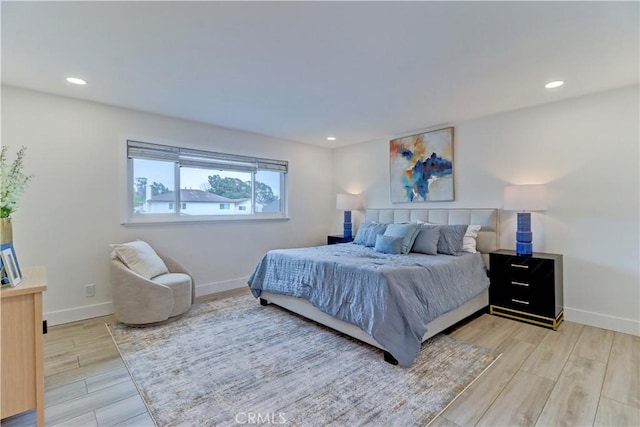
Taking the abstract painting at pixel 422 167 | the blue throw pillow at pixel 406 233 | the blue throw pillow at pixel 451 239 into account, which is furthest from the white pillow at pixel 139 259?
the abstract painting at pixel 422 167

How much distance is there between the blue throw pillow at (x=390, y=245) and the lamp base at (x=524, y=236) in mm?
1235

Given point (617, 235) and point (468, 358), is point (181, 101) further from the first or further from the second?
point (617, 235)

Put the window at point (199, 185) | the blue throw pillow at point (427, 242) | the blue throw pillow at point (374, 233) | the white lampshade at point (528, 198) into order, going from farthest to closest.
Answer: the blue throw pillow at point (374, 233)
the window at point (199, 185)
the blue throw pillow at point (427, 242)
the white lampshade at point (528, 198)

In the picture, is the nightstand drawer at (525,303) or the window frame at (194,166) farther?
the window frame at (194,166)

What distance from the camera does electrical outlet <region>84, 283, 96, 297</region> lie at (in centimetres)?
322


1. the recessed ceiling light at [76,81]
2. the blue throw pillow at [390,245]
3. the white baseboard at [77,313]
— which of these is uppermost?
the recessed ceiling light at [76,81]

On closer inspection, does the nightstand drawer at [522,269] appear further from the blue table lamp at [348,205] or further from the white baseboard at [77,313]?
the white baseboard at [77,313]

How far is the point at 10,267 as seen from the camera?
61.2 inches

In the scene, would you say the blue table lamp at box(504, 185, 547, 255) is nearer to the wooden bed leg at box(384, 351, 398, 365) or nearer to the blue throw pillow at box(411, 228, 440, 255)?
the blue throw pillow at box(411, 228, 440, 255)

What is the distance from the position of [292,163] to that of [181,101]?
7.02ft

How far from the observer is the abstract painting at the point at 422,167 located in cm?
406

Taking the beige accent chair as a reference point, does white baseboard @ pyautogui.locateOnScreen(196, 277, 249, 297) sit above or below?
below

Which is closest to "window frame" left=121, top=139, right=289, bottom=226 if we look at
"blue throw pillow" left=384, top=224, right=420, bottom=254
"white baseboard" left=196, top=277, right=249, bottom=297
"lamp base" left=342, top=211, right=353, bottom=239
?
"white baseboard" left=196, top=277, right=249, bottom=297

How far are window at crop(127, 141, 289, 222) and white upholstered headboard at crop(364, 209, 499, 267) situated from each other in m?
1.88
